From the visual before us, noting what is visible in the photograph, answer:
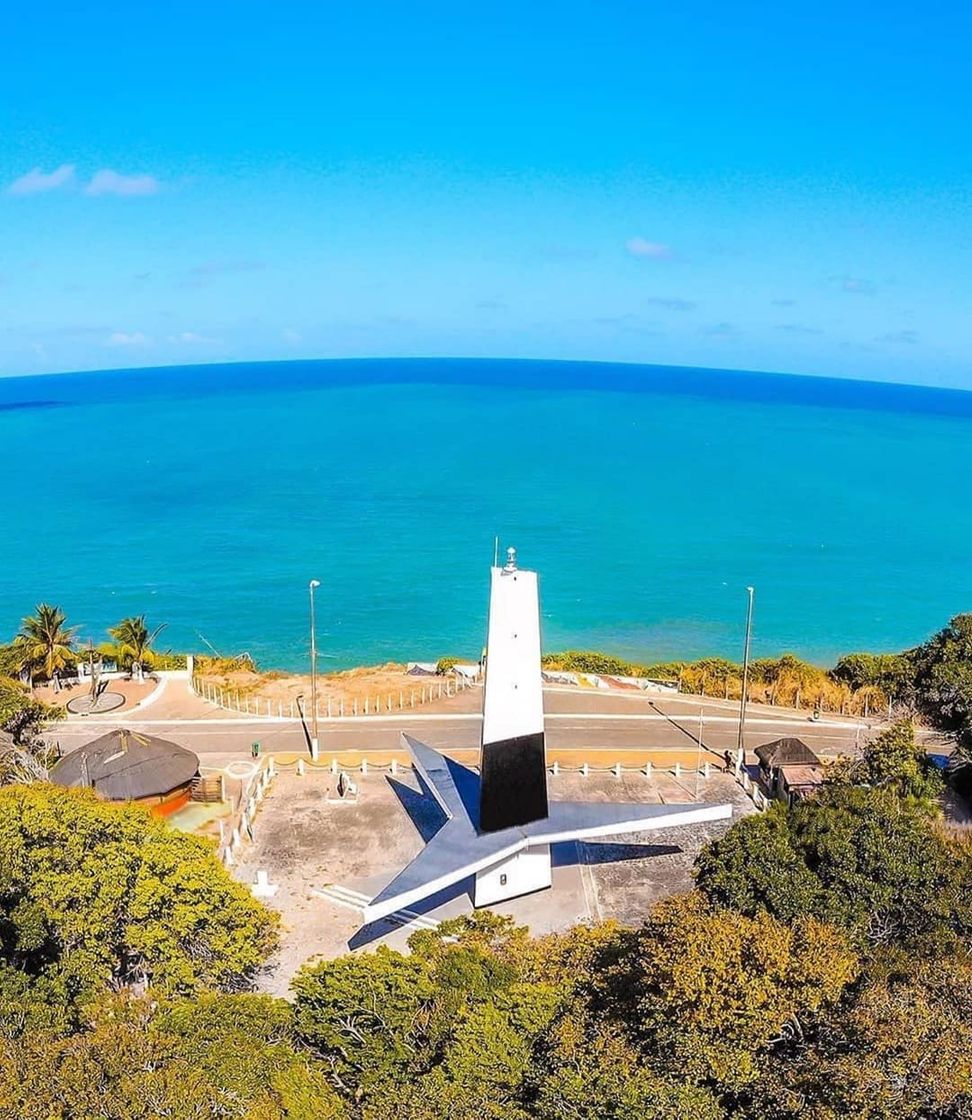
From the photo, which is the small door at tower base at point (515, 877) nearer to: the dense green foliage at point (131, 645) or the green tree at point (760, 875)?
the green tree at point (760, 875)

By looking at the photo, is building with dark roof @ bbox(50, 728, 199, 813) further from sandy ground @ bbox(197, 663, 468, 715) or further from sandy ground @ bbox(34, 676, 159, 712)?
sandy ground @ bbox(197, 663, 468, 715)

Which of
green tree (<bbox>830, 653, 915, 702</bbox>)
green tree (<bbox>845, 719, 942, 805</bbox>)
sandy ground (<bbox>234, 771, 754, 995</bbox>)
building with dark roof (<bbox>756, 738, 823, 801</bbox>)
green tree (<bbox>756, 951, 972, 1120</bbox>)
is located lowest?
sandy ground (<bbox>234, 771, 754, 995</bbox>)

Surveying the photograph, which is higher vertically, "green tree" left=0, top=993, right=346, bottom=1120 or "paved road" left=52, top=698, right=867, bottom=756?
"green tree" left=0, top=993, right=346, bottom=1120

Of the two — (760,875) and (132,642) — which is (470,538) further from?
(760,875)

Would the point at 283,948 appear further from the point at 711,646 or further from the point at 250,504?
the point at 250,504

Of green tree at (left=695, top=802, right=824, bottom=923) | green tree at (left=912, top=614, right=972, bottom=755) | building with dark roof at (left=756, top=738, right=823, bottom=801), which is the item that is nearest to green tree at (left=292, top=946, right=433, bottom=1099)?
green tree at (left=695, top=802, right=824, bottom=923)

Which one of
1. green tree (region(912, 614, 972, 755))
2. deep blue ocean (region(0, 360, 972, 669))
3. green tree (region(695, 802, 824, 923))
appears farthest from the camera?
deep blue ocean (region(0, 360, 972, 669))

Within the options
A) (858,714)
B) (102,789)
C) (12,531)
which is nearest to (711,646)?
(858,714)
